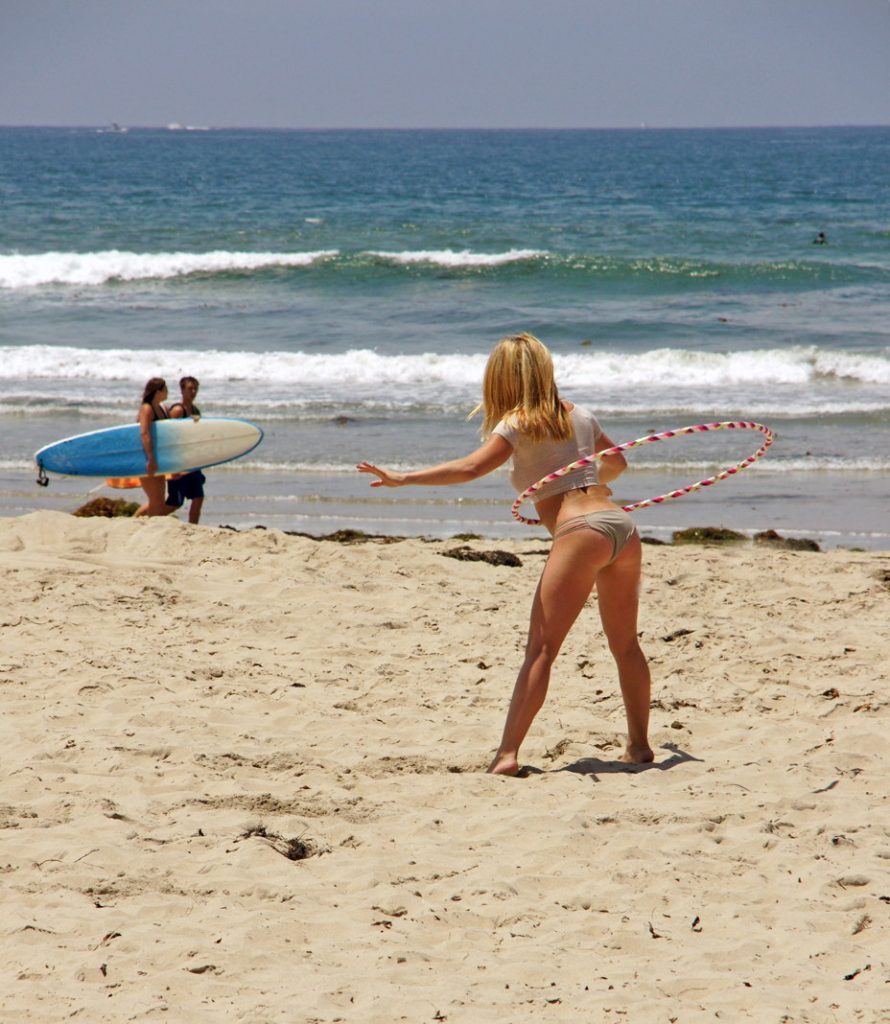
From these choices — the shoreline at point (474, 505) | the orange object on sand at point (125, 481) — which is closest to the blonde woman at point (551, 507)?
the shoreline at point (474, 505)

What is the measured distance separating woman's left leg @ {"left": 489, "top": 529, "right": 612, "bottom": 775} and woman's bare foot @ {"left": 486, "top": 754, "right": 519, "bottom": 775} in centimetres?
2

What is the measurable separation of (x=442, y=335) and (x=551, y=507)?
1633 centimetres

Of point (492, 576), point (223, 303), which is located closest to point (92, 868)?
point (492, 576)

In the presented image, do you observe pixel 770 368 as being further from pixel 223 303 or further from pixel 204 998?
pixel 204 998

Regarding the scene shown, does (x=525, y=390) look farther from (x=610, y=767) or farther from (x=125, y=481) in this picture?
(x=125, y=481)

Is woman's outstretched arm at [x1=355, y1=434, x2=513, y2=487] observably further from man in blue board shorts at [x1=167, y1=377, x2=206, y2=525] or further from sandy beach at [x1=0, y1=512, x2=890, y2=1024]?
man in blue board shorts at [x1=167, y1=377, x2=206, y2=525]

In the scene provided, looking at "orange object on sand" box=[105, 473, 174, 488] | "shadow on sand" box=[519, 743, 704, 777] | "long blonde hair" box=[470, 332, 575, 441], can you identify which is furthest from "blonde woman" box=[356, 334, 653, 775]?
"orange object on sand" box=[105, 473, 174, 488]

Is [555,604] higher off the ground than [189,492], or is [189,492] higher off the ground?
[555,604]

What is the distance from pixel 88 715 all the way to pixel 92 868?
1445mm

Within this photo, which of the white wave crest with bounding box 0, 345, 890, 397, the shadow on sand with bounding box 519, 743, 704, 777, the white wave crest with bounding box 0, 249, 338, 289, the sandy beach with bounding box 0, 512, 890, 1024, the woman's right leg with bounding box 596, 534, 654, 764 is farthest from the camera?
the white wave crest with bounding box 0, 249, 338, 289

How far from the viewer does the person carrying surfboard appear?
9492 mm

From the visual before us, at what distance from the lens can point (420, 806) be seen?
4.37 m

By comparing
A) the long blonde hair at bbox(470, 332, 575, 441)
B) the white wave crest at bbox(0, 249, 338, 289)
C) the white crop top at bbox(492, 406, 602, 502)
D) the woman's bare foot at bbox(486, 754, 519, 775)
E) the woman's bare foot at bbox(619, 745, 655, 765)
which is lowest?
the woman's bare foot at bbox(619, 745, 655, 765)

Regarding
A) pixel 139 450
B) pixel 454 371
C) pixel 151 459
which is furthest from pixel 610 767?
pixel 454 371
